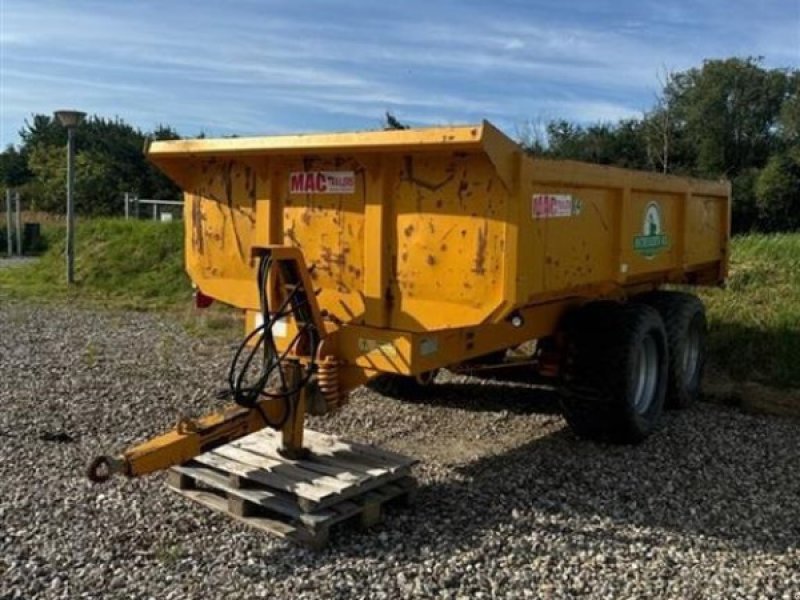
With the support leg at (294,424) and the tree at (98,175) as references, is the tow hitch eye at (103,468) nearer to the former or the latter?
the support leg at (294,424)

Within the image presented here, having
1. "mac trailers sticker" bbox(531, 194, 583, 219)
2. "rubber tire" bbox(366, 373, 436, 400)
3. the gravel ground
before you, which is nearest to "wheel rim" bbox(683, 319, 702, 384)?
the gravel ground

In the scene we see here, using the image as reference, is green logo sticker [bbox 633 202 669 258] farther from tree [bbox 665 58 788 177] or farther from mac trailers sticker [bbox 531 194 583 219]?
tree [bbox 665 58 788 177]

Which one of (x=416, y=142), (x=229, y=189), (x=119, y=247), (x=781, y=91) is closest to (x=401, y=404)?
(x=229, y=189)

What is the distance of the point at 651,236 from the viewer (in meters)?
6.40

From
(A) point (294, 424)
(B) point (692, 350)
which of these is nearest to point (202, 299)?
(A) point (294, 424)

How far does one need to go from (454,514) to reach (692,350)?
12.2 feet

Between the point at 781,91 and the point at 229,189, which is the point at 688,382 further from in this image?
the point at 781,91

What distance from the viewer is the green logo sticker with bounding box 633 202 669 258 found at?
620 centimetres

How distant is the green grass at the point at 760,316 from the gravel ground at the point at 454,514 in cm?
131

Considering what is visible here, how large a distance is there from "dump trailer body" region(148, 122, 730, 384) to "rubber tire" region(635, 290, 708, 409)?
1369 mm

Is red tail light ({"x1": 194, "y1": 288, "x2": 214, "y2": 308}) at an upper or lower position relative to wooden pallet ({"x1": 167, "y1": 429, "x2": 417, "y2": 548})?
upper

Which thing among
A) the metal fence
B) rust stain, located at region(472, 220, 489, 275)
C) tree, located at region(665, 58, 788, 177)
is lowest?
rust stain, located at region(472, 220, 489, 275)

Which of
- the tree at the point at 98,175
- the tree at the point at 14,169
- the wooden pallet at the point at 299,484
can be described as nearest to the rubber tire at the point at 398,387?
the wooden pallet at the point at 299,484

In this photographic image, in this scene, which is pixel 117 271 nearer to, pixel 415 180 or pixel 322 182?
pixel 322 182
